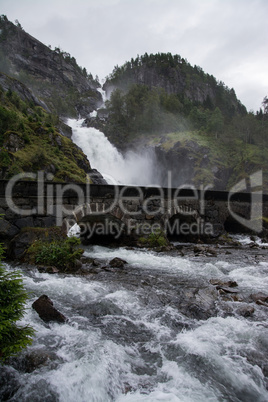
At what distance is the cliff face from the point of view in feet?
287

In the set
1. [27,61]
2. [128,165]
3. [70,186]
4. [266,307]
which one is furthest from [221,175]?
[27,61]

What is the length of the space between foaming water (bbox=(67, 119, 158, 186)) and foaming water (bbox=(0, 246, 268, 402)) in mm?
35390

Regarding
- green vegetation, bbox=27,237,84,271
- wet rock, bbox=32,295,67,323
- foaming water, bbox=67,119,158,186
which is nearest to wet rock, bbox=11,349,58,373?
wet rock, bbox=32,295,67,323

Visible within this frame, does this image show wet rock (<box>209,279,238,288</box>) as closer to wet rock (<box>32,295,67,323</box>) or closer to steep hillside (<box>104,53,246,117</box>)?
wet rock (<box>32,295,67,323</box>)

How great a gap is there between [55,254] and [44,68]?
378ft

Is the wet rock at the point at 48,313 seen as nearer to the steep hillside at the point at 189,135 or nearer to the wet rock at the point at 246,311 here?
the wet rock at the point at 246,311

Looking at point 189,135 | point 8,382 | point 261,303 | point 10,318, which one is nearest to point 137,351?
point 8,382

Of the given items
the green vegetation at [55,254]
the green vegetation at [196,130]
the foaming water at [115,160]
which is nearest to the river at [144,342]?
the green vegetation at [55,254]

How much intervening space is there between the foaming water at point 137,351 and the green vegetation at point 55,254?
176 centimetres

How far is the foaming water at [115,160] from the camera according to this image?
43.7m

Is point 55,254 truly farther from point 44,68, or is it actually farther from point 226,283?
point 44,68

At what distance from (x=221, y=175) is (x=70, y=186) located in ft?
144

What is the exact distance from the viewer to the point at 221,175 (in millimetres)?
49812

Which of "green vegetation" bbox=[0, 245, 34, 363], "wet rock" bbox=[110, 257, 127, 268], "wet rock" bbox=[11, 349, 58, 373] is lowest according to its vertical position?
"wet rock" bbox=[110, 257, 127, 268]
